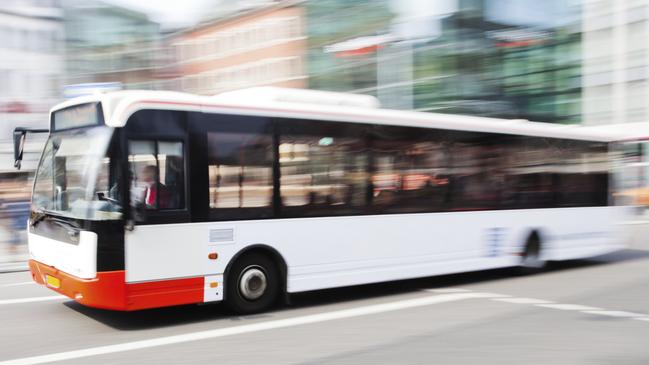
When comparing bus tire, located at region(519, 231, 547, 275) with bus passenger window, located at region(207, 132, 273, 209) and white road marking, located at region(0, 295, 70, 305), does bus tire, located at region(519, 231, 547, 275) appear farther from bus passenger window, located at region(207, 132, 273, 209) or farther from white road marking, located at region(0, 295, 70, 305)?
white road marking, located at region(0, 295, 70, 305)

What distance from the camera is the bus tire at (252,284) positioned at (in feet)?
27.5

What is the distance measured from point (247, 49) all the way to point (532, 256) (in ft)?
189

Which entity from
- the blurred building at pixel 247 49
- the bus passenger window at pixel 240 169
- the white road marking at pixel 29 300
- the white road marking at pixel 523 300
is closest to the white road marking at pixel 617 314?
the white road marking at pixel 523 300

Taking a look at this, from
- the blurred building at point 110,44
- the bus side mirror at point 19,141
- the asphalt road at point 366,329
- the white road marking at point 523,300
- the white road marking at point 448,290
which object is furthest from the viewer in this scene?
the blurred building at point 110,44

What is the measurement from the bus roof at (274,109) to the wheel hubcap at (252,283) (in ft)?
6.34

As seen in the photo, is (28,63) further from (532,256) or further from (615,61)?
(615,61)

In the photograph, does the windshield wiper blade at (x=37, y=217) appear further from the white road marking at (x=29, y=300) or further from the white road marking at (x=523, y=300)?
the white road marking at (x=523, y=300)

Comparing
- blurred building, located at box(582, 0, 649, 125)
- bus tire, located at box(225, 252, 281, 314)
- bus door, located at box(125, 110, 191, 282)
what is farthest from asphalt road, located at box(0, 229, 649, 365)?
blurred building, located at box(582, 0, 649, 125)

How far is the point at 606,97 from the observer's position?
163ft

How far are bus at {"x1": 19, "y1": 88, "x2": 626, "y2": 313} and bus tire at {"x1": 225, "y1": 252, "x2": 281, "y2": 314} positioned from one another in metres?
Result: 0.02

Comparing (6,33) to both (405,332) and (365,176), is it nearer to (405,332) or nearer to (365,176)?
(365,176)

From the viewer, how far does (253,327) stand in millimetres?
7773

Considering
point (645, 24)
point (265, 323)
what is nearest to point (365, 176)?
point (265, 323)

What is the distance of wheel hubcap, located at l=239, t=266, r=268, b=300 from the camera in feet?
27.8
